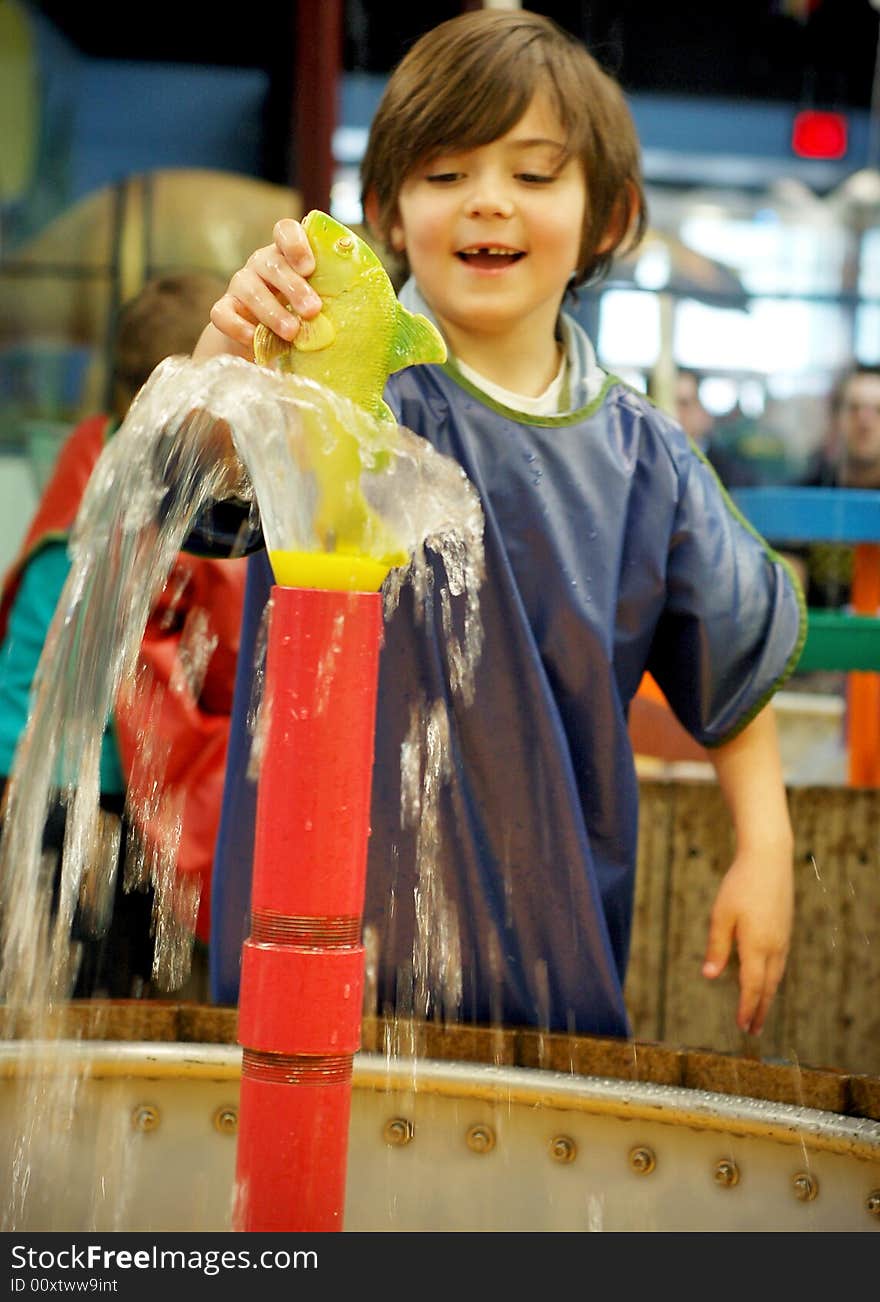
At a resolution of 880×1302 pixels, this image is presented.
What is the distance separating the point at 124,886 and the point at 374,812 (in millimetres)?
989

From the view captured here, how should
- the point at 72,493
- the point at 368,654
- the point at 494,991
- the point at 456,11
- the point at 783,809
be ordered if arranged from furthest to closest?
1. the point at 456,11
2. the point at 72,493
3. the point at 783,809
4. the point at 494,991
5. the point at 368,654

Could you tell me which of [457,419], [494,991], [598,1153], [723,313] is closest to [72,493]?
[457,419]

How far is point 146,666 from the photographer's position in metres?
1.83

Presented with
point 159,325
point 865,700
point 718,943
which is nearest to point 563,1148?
point 718,943

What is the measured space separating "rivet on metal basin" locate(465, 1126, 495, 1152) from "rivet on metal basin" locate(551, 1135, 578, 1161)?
0.11 feet

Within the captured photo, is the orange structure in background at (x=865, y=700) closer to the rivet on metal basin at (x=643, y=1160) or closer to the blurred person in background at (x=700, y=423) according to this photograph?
the blurred person in background at (x=700, y=423)

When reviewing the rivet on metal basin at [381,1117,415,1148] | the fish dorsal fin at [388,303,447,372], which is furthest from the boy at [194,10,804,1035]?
the fish dorsal fin at [388,303,447,372]

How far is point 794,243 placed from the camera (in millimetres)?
5781

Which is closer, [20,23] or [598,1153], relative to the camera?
[598,1153]

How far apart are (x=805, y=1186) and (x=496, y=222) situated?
0.67m

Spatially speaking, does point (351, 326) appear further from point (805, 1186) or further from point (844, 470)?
point (844, 470)

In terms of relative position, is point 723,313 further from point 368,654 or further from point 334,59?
point 368,654

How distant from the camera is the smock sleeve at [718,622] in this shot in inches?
47.5

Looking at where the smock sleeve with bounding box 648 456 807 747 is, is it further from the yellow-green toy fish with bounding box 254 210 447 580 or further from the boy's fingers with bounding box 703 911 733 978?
the yellow-green toy fish with bounding box 254 210 447 580
